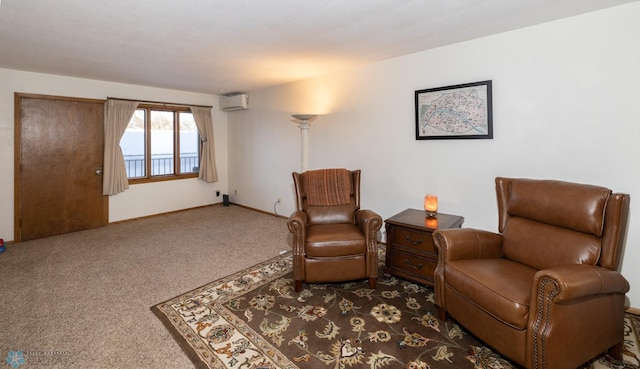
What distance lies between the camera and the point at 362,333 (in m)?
2.03

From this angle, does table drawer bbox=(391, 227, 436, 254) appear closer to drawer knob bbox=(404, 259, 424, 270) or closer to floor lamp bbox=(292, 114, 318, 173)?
drawer knob bbox=(404, 259, 424, 270)

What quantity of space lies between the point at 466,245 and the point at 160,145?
5.33 m

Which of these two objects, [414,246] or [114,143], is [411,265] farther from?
[114,143]

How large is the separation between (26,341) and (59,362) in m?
0.42

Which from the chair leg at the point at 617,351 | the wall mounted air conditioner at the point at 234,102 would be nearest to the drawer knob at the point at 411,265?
the chair leg at the point at 617,351

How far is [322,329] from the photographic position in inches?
81.9

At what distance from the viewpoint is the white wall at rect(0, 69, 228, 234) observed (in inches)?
154

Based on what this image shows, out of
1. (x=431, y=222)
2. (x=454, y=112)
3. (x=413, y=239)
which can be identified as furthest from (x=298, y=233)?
(x=454, y=112)

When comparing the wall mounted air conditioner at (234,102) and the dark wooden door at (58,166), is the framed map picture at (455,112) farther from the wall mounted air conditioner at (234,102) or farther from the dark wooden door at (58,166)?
the dark wooden door at (58,166)

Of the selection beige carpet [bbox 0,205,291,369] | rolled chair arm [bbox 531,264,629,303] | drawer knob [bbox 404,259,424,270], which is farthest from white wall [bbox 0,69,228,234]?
rolled chair arm [bbox 531,264,629,303]

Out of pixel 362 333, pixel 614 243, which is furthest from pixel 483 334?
pixel 614 243

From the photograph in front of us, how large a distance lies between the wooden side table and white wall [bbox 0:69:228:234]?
4447 mm

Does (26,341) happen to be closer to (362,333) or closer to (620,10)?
(362,333)

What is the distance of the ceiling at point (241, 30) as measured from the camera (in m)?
2.20
